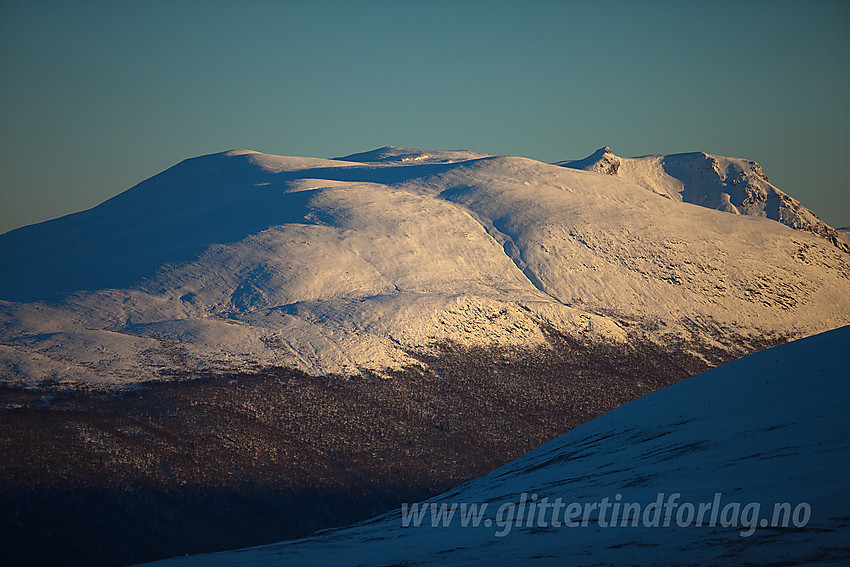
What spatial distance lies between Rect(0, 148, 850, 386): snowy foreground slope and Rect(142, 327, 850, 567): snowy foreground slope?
92.7ft

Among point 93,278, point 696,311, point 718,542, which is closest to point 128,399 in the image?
point 93,278

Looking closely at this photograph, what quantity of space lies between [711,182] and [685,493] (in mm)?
113539

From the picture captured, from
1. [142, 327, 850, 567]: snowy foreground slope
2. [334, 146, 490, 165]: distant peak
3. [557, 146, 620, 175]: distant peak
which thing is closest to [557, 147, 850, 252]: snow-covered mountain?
[557, 146, 620, 175]: distant peak

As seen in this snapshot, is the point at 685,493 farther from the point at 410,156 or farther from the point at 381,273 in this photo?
the point at 410,156

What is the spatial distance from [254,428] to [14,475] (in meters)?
12.9

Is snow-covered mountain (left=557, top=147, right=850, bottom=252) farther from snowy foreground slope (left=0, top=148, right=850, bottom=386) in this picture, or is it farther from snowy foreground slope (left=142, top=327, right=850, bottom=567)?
snowy foreground slope (left=142, top=327, right=850, bottom=567)

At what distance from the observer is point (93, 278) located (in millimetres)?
61094

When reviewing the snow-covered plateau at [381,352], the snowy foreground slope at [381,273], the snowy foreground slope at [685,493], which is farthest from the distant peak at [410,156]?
the snowy foreground slope at [685,493]

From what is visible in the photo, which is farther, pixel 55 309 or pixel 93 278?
pixel 93 278

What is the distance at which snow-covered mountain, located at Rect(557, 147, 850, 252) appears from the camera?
4205 inches

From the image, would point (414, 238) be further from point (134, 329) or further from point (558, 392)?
point (134, 329)

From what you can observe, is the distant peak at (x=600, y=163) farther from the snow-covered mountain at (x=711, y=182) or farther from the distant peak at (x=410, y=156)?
the distant peak at (x=410, y=156)

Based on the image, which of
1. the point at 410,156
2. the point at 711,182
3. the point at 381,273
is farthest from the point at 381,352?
the point at 711,182

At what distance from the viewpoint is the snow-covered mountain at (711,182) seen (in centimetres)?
10681
